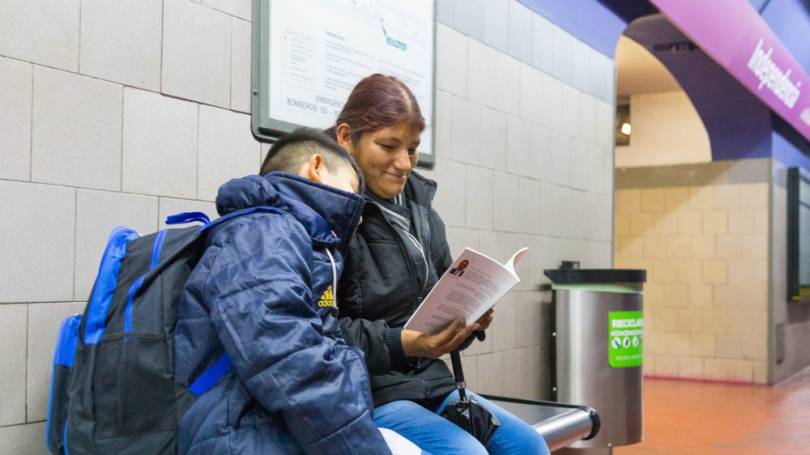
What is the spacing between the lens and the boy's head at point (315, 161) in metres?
1.52

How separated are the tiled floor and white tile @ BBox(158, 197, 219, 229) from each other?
292 cm

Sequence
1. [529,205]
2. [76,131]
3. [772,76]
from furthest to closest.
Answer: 1. [772,76]
2. [529,205]
3. [76,131]

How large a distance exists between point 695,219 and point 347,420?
22.0ft

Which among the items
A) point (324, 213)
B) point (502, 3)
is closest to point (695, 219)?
point (502, 3)

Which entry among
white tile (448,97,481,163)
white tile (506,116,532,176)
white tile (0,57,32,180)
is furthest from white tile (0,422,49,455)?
white tile (506,116,532,176)

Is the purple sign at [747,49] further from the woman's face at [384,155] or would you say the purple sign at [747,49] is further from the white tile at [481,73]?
the woman's face at [384,155]

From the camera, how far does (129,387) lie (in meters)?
1.23

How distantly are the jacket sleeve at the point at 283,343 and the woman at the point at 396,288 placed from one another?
15.0 inches

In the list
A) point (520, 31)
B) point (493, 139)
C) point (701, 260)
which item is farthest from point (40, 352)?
point (701, 260)

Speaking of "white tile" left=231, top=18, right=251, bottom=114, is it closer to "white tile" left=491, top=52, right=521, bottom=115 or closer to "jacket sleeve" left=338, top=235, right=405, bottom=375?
"jacket sleeve" left=338, top=235, right=405, bottom=375

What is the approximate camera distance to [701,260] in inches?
286

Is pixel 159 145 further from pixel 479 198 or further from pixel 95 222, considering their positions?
pixel 479 198

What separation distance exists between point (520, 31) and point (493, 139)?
1.89 feet

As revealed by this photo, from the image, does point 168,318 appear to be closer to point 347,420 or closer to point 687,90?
point 347,420
